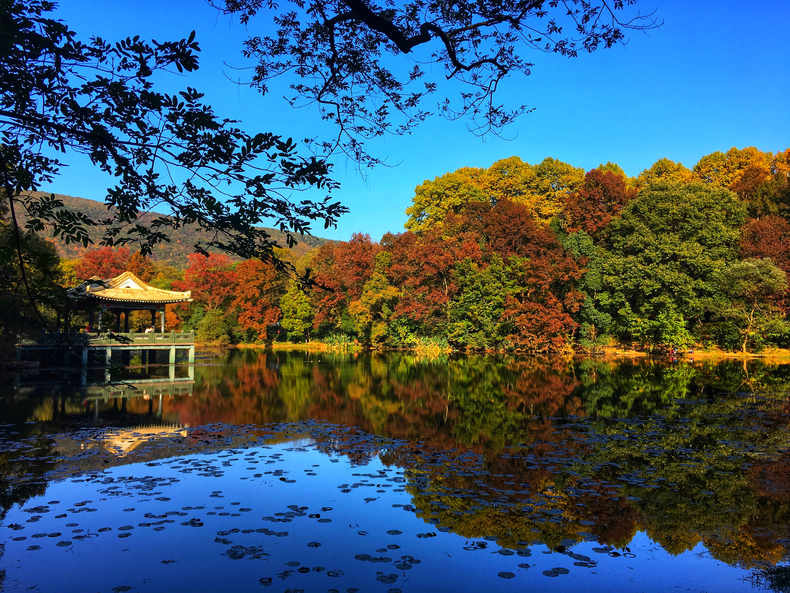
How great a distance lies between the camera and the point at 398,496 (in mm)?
7191

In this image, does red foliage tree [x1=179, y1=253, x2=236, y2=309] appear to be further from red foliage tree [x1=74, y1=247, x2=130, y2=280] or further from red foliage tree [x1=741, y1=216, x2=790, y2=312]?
red foliage tree [x1=741, y1=216, x2=790, y2=312]

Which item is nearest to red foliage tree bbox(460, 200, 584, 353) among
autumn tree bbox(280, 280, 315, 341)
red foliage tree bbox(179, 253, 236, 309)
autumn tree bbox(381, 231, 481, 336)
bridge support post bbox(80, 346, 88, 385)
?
autumn tree bbox(381, 231, 481, 336)

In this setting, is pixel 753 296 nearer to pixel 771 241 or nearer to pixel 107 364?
pixel 771 241

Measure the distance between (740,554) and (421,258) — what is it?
110ft

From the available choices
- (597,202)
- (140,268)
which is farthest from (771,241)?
(140,268)

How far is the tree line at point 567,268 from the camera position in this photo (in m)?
32.9

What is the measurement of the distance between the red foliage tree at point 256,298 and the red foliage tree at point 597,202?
27.0 m

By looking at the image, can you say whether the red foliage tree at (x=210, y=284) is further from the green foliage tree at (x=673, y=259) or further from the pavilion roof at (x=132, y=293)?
the green foliage tree at (x=673, y=259)

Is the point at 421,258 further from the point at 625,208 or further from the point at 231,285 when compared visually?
the point at 231,285

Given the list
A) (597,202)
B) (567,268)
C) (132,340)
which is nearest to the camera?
(132,340)

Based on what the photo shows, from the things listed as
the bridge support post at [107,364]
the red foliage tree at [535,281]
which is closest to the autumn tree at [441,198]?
the red foliage tree at [535,281]

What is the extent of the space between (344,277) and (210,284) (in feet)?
46.5

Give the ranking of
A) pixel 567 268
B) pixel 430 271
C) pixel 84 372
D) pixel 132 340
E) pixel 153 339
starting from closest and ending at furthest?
pixel 132 340 < pixel 84 372 < pixel 153 339 < pixel 567 268 < pixel 430 271

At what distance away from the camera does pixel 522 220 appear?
3719 centimetres
